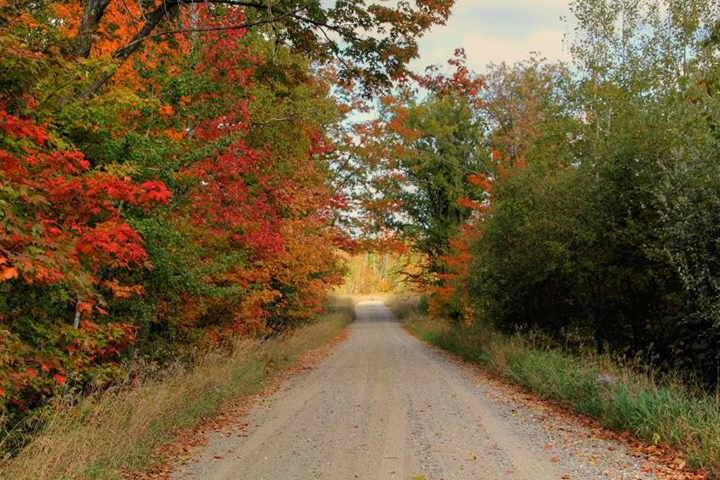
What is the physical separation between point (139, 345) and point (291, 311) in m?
7.99

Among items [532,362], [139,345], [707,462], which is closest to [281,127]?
[139,345]

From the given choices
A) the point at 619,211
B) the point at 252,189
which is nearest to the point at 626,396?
the point at 619,211

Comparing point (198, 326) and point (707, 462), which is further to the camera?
point (198, 326)

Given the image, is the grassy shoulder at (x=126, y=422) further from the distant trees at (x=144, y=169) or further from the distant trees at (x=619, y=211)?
the distant trees at (x=619, y=211)

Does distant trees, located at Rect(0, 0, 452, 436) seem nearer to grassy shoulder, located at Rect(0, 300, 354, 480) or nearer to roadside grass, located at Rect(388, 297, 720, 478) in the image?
grassy shoulder, located at Rect(0, 300, 354, 480)

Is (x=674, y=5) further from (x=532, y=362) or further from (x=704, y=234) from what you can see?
(x=532, y=362)

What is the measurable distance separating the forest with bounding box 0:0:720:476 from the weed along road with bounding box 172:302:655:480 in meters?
2.17

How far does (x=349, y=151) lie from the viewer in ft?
82.7

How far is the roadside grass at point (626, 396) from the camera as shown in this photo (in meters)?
5.87

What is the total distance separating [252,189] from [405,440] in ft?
27.1

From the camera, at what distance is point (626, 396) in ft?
23.8

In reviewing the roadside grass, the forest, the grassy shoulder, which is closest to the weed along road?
the roadside grass

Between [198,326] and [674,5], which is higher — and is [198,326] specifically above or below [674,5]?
below

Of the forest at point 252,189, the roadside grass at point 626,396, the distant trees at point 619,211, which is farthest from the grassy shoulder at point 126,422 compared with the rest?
the distant trees at point 619,211
